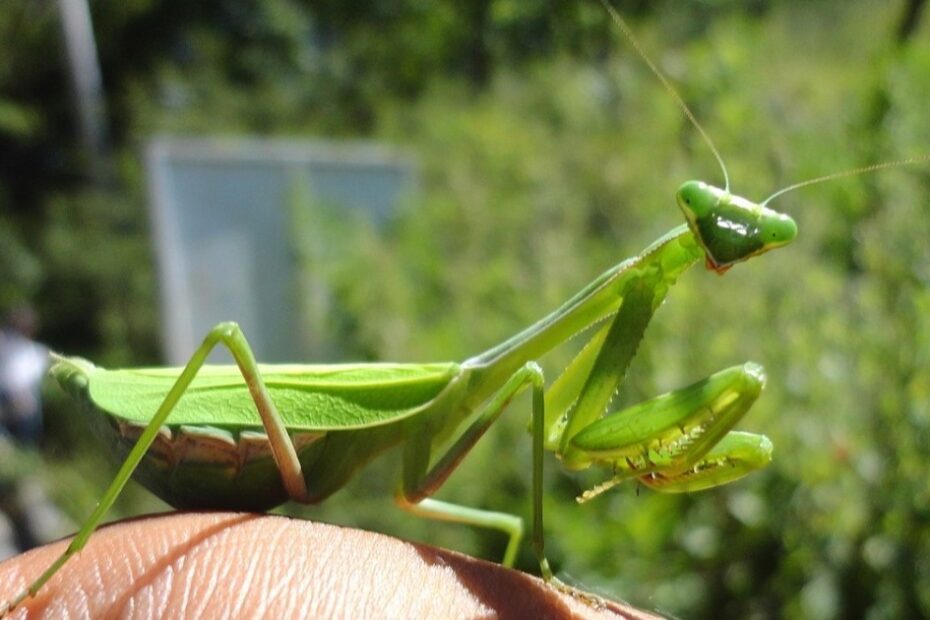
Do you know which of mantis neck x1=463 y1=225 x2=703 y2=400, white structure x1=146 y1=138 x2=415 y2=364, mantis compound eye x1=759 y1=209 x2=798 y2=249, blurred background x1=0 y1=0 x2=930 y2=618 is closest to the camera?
mantis compound eye x1=759 y1=209 x2=798 y2=249

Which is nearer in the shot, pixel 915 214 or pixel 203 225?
pixel 915 214

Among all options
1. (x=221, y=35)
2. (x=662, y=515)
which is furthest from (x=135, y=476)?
(x=221, y=35)

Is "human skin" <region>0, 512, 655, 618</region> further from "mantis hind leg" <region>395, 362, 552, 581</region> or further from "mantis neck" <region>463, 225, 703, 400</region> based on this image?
"mantis neck" <region>463, 225, 703, 400</region>

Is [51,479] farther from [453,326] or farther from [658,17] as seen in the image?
[658,17]

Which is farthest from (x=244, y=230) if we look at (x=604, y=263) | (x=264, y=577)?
(x=264, y=577)

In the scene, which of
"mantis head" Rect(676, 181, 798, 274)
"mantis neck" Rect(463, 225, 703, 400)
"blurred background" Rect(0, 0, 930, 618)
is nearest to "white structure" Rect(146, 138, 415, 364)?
"blurred background" Rect(0, 0, 930, 618)

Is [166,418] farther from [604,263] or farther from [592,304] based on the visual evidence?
[604,263]

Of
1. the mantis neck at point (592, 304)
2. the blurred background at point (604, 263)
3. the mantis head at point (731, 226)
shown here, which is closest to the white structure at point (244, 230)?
the blurred background at point (604, 263)
